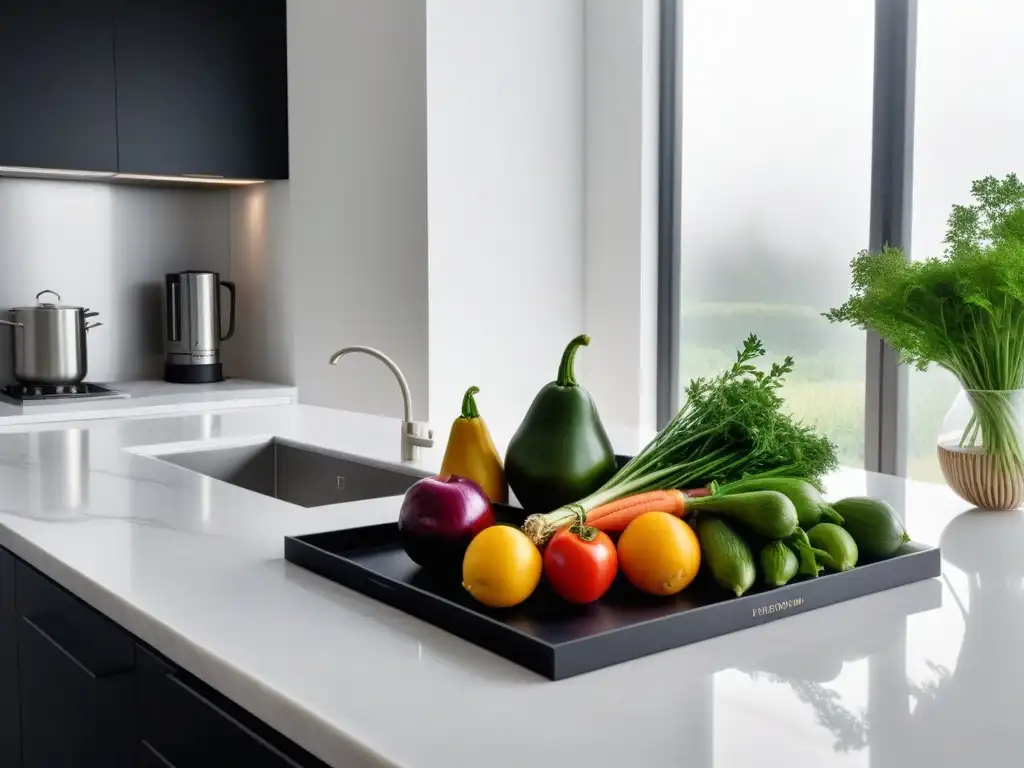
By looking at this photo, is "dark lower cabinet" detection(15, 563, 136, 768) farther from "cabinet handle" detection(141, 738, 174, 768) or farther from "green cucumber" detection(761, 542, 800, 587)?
"green cucumber" detection(761, 542, 800, 587)

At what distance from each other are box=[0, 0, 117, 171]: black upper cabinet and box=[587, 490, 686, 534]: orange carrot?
2.94m

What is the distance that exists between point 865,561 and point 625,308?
315 cm

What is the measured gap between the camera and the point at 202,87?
3834 millimetres

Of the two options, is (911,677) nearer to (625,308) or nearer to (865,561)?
(865,561)

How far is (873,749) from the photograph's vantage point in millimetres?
769

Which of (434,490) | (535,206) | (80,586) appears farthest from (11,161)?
Result: (434,490)

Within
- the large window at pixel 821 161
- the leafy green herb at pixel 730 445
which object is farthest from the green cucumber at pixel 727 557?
the large window at pixel 821 161

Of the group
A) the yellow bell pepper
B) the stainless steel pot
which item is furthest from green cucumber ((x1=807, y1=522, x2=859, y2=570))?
the stainless steel pot

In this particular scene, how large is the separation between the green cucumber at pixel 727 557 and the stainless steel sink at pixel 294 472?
101cm

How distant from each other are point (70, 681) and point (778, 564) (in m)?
0.87

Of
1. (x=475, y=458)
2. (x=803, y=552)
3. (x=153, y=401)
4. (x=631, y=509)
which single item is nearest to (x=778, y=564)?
(x=803, y=552)

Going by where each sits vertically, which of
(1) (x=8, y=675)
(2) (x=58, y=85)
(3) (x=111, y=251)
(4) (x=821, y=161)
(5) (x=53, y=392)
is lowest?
(1) (x=8, y=675)

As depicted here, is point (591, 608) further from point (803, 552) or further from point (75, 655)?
point (75, 655)

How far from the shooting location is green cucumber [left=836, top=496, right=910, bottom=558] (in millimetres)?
1188
